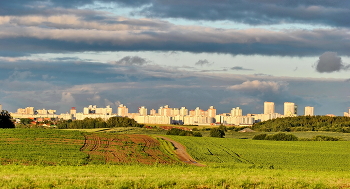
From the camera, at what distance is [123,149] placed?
160ft

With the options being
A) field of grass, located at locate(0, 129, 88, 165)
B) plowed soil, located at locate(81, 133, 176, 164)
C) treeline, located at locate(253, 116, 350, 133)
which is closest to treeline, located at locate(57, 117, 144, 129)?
treeline, located at locate(253, 116, 350, 133)

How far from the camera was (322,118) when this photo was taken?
15225 centimetres

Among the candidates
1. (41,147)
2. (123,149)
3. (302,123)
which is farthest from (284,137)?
(302,123)

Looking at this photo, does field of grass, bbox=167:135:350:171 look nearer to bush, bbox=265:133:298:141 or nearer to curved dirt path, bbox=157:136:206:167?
curved dirt path, bbox=157:136:206:167

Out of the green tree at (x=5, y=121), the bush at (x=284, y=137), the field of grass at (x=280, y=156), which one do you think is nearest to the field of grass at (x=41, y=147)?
the field of grass at (x=280, y=156)

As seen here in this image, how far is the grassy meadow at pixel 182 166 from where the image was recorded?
18.5 m

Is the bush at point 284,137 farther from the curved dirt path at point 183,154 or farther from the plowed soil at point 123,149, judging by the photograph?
the plowed soil at point 123,149

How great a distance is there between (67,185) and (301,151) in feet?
154

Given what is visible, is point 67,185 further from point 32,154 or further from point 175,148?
point 175,148

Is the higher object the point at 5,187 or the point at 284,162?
the point at 5,187

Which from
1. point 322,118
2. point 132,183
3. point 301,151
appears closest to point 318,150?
point 301,151

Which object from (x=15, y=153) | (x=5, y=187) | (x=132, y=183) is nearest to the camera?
(x=5, y=187)

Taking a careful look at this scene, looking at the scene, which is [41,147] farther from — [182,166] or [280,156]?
[280,156]

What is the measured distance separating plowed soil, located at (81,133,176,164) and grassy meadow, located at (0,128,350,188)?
1.66m
